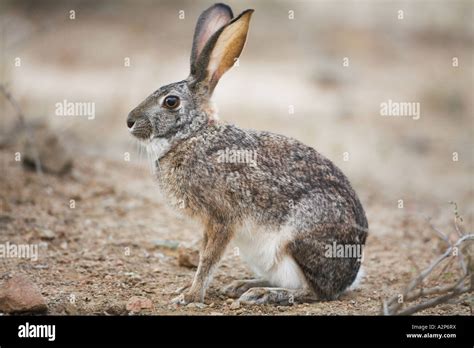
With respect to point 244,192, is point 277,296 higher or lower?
lower

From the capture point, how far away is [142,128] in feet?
19.5

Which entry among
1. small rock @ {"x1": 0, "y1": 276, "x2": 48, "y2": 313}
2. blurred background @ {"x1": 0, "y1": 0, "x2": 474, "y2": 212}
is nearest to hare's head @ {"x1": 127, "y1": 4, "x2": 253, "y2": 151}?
small rock @ {"x1": 0, "y1": 276, "x2": 48, "y2": 313}

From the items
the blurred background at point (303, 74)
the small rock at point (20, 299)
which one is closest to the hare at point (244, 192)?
the small rock at point (20, 299)

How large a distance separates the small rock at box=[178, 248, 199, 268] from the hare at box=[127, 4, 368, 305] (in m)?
0.78

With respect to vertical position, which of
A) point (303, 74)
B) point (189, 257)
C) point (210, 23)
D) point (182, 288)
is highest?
point (303, 74)

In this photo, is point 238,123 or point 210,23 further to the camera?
point 238,123

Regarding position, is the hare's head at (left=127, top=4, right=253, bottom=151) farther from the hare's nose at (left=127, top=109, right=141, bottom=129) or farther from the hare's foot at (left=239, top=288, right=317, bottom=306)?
the hare's foot at (left=239, top=288, right=317, bottom=306)

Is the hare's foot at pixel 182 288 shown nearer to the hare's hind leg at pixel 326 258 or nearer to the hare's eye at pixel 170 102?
the hare's hind leg at pixel 326 258

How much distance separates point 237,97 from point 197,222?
26.4 ft

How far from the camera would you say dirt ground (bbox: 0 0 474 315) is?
6715 millimetres

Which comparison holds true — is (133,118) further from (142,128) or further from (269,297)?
(269,297)

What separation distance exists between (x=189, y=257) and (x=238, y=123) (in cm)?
551

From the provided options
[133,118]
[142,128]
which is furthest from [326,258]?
[133,118]

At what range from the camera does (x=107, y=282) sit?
636cm
